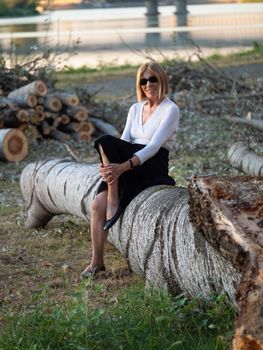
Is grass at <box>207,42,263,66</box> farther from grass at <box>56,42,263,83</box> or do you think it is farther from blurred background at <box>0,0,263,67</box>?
blurred background at <box>0,0,263,67</box>

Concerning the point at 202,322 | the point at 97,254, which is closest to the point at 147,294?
the point at 202,322

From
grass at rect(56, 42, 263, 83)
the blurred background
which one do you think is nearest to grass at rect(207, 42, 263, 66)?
grass at rect(56, 42, 263, 83)

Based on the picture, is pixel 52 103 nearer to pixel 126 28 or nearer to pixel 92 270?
pixel 92 270

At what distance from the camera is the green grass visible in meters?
4.91

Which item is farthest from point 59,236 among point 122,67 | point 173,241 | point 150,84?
point 122,67

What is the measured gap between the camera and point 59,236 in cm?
820

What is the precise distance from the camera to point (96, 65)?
22.5 meters

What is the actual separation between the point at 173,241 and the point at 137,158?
1087 mm

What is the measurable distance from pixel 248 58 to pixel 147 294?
54.1 feet

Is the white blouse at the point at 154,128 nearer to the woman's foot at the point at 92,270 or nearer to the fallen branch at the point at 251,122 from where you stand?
the woman's foot at the point at 92,270

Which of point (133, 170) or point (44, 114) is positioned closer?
point (133, 170)

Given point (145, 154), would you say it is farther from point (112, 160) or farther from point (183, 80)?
point (183, 80)

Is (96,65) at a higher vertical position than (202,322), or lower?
lower

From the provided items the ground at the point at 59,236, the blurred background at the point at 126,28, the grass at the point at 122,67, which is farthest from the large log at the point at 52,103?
the grass at the point at 122,67
